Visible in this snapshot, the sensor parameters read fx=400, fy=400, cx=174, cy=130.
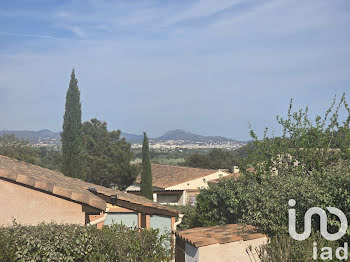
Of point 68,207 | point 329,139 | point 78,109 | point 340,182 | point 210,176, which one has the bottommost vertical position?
point 210,176

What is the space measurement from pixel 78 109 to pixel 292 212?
1195 inches

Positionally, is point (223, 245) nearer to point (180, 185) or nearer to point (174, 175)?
point (180, 185)

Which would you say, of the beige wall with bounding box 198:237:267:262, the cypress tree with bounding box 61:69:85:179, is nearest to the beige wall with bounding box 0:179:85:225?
the beige wall with bounding box 198:237:267:262

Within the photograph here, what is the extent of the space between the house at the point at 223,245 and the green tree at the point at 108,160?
1528 inches

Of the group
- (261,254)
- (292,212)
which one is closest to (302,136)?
(292,212)

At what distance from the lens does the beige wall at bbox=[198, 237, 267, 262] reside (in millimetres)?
8570

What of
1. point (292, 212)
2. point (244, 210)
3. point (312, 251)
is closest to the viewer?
point (312, 251)

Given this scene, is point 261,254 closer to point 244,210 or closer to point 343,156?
point 244,210

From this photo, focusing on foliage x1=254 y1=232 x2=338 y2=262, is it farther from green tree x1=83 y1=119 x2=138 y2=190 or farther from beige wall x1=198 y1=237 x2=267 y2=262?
green tree x1=83 y1=119 x2=138 y2=190

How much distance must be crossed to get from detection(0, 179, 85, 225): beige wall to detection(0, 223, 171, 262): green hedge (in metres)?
1.47

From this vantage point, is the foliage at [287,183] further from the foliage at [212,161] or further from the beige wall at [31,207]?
the foliage at [212,161]

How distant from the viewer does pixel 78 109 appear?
37.1 meters

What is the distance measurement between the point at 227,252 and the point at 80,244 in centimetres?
315

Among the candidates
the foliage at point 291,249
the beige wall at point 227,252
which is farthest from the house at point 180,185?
the foliage at point 291,249
